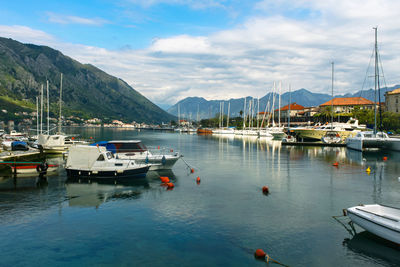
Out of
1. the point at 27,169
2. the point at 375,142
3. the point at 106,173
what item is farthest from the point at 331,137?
the point at 27,169

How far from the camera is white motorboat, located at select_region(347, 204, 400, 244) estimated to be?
19.2m

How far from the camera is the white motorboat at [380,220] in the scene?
19.2 metres

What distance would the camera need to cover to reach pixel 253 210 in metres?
28.5

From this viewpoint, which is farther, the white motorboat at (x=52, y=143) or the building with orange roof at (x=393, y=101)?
the building with orange roof at (x=393, y=101)

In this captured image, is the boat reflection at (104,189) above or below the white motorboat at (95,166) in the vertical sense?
below

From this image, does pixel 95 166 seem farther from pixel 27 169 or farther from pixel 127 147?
pixel 127 147

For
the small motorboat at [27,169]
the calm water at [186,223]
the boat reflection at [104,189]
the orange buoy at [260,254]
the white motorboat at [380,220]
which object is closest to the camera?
the orange buoy at [260,254]

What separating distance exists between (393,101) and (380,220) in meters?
195

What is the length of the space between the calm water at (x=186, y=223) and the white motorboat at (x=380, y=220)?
3.77 feet

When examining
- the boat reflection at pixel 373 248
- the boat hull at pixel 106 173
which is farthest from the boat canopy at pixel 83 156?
the boat reflection at pixel 373 248

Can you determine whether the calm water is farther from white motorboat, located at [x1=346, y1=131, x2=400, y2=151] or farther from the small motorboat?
white motorboat, located at [x1=346, y1=131, x2=400, y2=151]

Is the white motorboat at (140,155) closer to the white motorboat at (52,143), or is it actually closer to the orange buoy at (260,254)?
the white motorboat at (52,143)

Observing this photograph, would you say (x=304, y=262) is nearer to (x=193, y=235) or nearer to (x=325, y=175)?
(x=193, y=235)

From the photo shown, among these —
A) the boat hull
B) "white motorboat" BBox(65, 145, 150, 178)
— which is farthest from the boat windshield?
the boat hull
